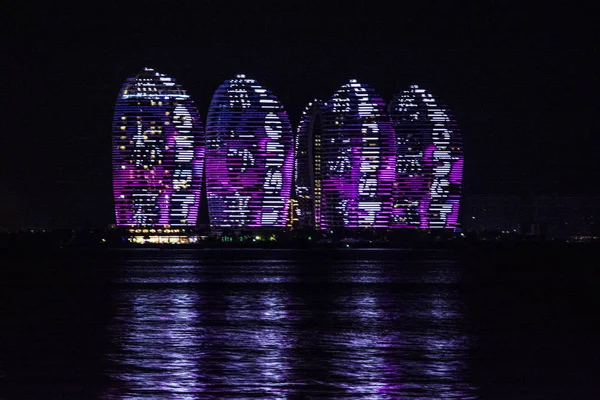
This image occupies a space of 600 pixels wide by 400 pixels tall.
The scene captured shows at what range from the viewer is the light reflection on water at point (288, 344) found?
28.1 metres

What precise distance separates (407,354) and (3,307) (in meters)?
28.9

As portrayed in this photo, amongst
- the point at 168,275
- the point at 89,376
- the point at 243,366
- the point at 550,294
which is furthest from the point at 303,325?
the point at 168,275

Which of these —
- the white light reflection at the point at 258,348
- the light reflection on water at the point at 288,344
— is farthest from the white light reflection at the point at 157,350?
the white light reflection at the point at 258,348

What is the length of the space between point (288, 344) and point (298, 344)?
1.17 ft

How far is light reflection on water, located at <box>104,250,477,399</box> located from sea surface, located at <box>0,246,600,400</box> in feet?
0.22

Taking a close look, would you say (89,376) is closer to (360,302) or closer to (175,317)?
(175,317)

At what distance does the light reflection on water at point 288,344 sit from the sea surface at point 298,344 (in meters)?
0.07

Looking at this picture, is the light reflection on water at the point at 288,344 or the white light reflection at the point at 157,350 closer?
the white light reflection at the point at 157,350

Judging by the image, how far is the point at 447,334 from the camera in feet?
144

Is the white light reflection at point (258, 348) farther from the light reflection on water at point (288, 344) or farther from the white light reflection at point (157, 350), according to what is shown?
the white light reflection at point (157, 350)

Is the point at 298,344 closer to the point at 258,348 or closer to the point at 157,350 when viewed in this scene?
the point at 258,348

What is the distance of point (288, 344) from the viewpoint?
3919cm

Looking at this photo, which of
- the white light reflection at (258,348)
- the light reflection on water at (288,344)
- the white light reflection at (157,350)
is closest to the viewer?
the white light reflection at (157,350)

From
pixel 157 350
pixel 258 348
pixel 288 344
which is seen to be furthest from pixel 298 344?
pixel 157 350
